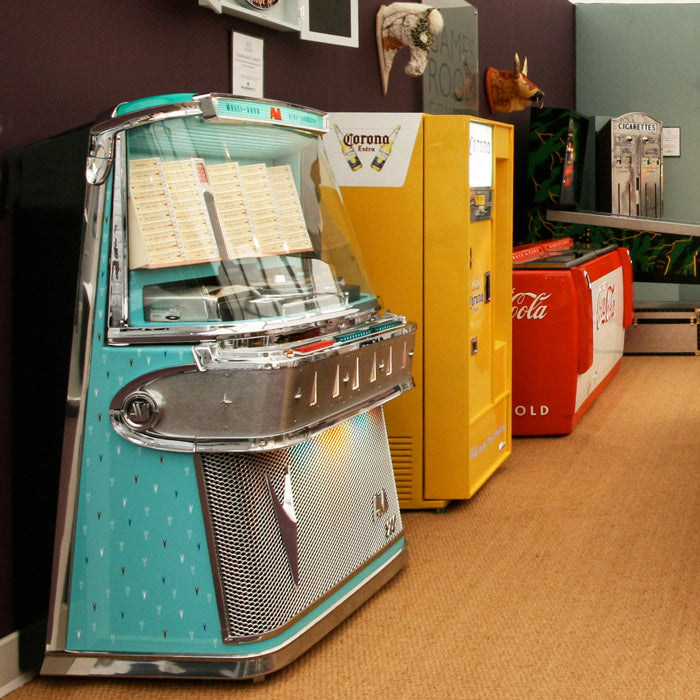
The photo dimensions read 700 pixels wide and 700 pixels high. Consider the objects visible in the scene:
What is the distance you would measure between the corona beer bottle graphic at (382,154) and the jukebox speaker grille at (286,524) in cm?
114

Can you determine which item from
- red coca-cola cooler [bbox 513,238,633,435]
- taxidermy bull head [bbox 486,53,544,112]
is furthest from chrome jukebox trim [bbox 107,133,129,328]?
taxidermy bull head [bbox 486,53,544,112]

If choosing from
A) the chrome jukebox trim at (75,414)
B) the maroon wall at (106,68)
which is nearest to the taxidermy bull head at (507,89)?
the maroon wall at (106,68)

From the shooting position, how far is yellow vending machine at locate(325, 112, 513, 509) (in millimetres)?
3855

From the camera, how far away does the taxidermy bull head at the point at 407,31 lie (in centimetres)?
479

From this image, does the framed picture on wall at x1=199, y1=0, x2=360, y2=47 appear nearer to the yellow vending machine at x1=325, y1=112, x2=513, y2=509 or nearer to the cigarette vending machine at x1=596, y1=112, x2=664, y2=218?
the yellow vending machine at x1=325, y1=112, x2=513, y2=509

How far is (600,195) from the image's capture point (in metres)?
8.37

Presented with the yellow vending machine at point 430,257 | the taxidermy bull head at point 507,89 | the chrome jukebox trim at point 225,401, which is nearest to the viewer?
the chrome jukebox trim at point 225,401

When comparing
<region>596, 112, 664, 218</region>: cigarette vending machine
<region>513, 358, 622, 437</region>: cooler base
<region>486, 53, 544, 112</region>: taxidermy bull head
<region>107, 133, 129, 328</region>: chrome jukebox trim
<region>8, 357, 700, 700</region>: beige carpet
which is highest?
<region>486, 53, 544, 112</region>: taxidermy bull head

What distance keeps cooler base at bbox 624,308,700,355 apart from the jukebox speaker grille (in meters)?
5.09

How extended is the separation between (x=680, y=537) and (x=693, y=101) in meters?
6.02

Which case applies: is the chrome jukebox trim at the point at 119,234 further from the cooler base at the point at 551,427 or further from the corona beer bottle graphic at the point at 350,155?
the cooler base at the point at 551,427

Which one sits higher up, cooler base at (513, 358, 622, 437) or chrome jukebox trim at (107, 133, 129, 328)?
chrome jukebox trim at (107, 133, 129, 328)

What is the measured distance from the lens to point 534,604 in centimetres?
312

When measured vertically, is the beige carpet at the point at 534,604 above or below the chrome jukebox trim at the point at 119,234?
below
